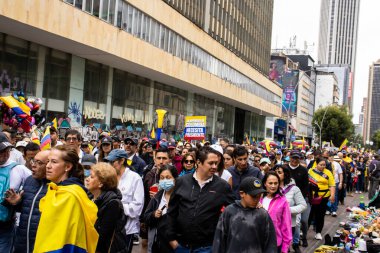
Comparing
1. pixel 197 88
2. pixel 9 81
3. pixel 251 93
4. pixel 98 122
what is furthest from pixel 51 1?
pixel 251 93

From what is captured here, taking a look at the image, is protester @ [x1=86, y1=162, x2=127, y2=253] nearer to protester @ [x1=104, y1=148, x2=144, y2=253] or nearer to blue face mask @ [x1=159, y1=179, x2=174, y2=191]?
blue face mask @ [x1=159, y1=179, x2=174, y2=191]

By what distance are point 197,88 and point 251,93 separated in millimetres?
16680

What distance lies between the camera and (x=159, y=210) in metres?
6.12

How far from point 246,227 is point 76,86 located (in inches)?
882

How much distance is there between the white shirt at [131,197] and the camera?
650cm

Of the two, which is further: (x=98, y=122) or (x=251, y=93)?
(x=251, y=93)

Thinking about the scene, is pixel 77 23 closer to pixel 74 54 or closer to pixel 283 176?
pixel 74 54

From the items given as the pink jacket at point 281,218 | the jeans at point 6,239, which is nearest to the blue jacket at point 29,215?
the jeans at point 6,239

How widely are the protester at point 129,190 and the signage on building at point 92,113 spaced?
20777 millimetres

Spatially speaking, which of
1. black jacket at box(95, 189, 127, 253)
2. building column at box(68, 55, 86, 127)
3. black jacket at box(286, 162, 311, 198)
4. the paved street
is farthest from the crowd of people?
building column at box(68, 55, 86, 127)

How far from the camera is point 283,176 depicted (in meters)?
8.83

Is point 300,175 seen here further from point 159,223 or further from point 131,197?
point 159,223

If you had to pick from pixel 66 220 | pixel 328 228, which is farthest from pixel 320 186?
pixel 66 220

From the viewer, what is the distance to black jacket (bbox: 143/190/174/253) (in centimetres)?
579
